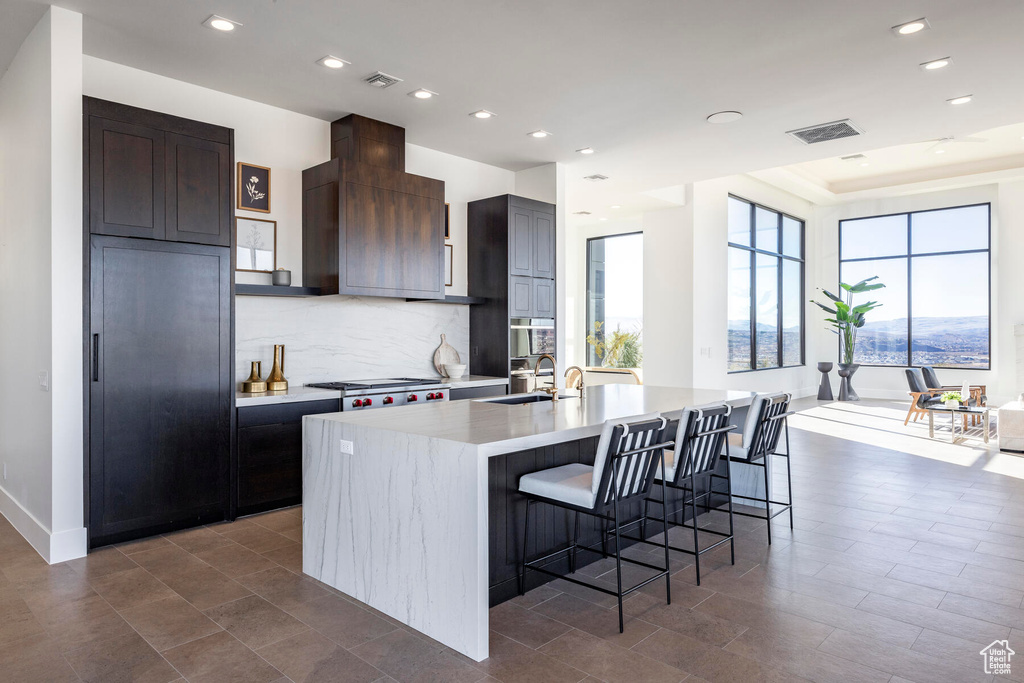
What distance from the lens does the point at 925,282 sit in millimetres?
11078

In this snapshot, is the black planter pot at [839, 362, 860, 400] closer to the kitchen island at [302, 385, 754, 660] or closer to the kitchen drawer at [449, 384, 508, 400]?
the kitchen drawer at [449, 384, 508, 400]

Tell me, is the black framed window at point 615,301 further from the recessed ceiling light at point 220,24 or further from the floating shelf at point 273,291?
the recessed ceiling light at point 220,24

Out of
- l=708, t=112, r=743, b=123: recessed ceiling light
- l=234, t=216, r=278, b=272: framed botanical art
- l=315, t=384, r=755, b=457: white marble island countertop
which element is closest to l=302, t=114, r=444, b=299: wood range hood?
l=234, t=216, r=278, b=272: framed botanical art

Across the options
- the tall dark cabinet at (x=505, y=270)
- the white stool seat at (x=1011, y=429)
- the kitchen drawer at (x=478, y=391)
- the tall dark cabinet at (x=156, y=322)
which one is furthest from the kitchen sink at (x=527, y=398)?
the white stool seat at (x=1011, y=429)

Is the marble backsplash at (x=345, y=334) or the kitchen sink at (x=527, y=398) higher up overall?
the marble backsplash at (x=345, y=334)

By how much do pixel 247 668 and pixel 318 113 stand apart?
162 inches

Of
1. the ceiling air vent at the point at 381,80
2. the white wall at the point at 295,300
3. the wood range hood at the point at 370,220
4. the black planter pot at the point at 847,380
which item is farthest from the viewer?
the black planter pot at the point at 847,380

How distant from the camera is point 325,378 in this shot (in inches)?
208

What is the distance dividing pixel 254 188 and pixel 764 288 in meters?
8.50

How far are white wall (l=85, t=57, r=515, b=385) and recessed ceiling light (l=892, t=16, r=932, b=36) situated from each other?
12.7 ft

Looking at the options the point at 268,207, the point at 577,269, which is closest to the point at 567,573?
the point at 268,207

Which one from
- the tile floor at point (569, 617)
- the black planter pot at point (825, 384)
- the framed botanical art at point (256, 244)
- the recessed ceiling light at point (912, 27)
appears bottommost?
the tile floor at point (569, 617)

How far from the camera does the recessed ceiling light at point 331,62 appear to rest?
4.04 metres

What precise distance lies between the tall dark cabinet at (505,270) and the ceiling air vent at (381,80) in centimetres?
181
